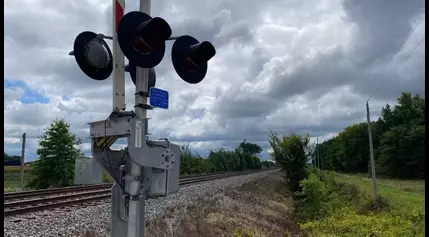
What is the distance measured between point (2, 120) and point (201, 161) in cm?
6257

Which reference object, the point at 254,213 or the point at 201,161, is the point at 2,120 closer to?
the point at 254,213

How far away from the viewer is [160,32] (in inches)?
144

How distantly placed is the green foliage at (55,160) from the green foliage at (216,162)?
15.6m

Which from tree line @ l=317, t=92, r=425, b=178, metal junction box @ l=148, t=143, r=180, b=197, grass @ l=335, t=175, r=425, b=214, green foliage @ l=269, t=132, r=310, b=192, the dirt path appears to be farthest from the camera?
tree line @ l=317, t=92, r=425, b=178

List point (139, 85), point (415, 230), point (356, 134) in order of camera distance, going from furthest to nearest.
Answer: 1. point (356, 134)
2. point (415, 230)
3. point (139, 85)

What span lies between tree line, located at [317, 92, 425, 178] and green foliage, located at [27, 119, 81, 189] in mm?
42697

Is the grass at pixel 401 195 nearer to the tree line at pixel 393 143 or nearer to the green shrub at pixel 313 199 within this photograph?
the green shrub at pixel 313 199

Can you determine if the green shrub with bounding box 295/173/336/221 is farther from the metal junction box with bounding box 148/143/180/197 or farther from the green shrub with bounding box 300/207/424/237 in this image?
the metal junction box with bounding box 148/143/180/197

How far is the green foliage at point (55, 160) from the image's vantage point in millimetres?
30281

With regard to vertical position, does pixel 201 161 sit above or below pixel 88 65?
below

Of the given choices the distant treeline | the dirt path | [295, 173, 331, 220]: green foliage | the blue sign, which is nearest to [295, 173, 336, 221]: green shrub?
[295, 173, 331, 220]: green foliage

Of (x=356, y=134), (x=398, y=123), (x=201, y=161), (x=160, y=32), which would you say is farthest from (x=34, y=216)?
(x=356, y=134)

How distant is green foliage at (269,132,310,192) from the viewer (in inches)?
877

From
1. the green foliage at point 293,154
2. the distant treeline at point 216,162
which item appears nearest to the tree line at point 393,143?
the distant treeline at point 216,162
